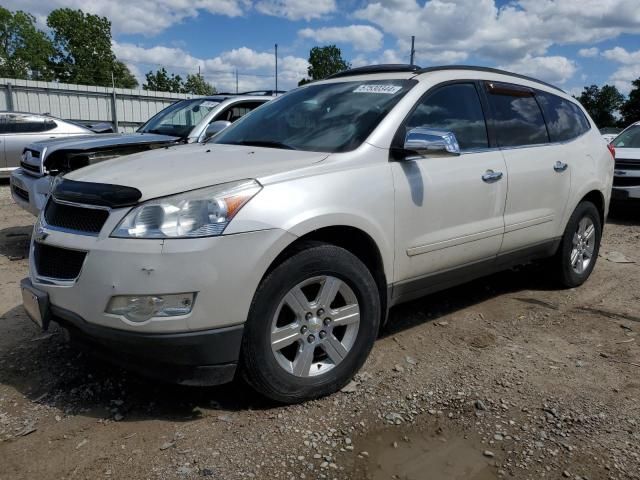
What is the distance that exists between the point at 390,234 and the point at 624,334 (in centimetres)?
215

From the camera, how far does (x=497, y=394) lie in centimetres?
313

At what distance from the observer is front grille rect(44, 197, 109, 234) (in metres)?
2.66

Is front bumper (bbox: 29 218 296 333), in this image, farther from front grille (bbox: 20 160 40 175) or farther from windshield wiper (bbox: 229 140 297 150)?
front grille (bbox: 20 160 40 175)

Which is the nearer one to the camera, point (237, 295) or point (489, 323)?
point (237, 295)

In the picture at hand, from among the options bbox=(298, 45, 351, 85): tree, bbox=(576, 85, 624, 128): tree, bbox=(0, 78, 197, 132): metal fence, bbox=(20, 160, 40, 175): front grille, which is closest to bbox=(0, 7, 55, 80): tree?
bbox=(298, 45, 351, 85): tree

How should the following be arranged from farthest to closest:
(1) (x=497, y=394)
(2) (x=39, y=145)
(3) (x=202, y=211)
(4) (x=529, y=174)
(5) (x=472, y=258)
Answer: (2) (x=39, y=145)
(4) (x=529, y=174)
(5) (x=472, y=258)
(1) (x=497, y=394)
(3) (x=202, y=211)

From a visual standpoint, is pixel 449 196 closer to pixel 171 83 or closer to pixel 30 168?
pixel 30 168

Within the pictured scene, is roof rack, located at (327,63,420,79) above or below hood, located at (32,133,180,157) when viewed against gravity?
above

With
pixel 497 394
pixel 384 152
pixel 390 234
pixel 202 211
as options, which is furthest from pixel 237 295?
pixel 497 394

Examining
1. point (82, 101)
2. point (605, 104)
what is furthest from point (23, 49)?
point (605, 104)

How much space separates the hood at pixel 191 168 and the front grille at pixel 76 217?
0.17 meters

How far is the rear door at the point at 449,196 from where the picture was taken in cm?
333

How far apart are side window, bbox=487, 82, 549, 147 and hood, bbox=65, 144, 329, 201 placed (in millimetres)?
1667

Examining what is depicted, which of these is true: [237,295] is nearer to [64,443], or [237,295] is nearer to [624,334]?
[64,443]
